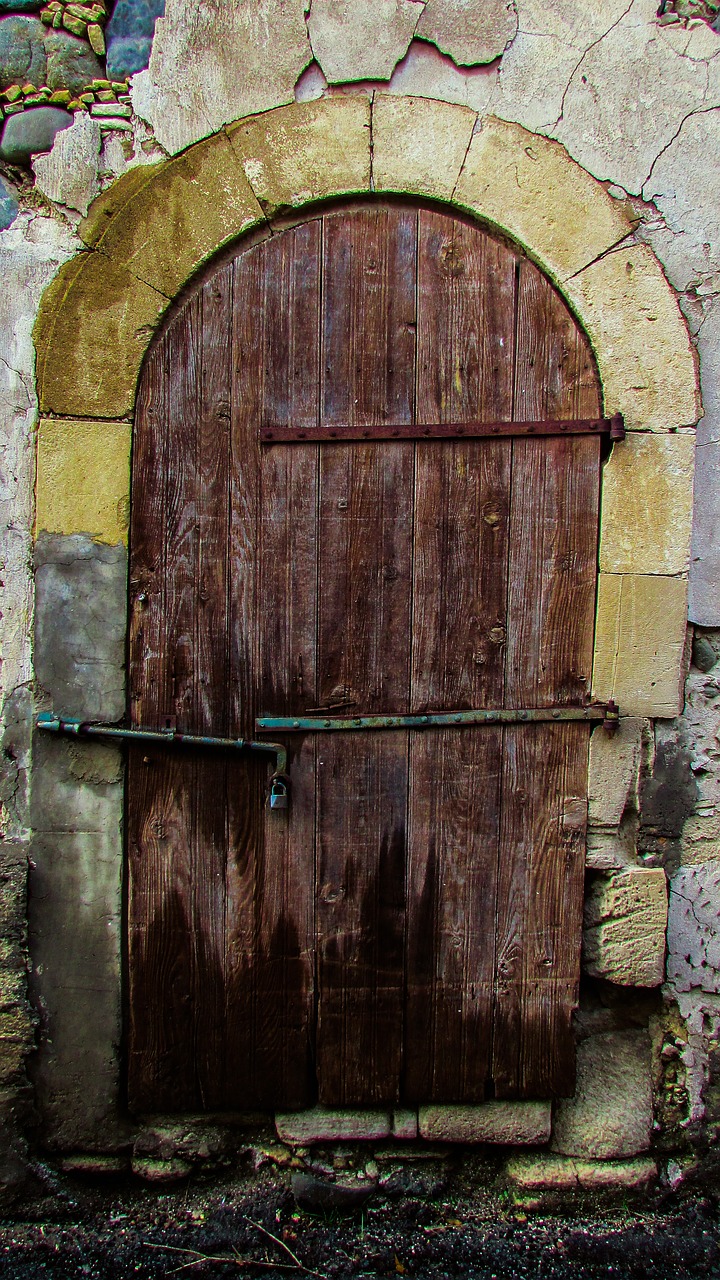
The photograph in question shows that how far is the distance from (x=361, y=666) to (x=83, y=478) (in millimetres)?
929

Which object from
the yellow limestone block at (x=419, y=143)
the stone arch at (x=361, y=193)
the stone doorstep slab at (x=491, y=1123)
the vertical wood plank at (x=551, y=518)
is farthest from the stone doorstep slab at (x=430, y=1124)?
the yellow limestone block at (x=419, y=143)

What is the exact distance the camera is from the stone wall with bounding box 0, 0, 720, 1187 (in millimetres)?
2025

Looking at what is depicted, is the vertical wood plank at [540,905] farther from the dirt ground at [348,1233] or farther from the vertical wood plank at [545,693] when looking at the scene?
the dirt ground at [348,1233]

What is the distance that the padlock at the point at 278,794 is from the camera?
2.05 m

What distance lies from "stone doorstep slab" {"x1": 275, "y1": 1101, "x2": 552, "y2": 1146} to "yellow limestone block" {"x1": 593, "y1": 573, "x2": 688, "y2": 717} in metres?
1.22

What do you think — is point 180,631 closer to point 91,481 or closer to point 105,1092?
point 91,481

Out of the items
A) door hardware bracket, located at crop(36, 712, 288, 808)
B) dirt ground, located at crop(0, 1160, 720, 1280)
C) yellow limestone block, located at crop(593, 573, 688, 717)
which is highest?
yellow limestone block, located at crop(593, 573, 688, 717)

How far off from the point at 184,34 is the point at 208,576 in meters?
1.46

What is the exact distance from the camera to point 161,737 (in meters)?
2.05

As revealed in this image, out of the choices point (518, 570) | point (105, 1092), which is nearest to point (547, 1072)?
point (105, 1092)

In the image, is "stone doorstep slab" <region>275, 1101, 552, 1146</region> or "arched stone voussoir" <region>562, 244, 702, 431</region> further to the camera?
"stone doorstep slab" <region>275, 1101, 552, 1146</region>

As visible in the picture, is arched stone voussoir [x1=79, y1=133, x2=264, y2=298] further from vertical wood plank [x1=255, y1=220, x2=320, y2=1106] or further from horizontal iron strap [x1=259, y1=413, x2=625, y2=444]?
horizontal iron strap [x1=259, y1=413, x2=625, y2=444]

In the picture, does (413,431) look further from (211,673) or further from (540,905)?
(540,905)

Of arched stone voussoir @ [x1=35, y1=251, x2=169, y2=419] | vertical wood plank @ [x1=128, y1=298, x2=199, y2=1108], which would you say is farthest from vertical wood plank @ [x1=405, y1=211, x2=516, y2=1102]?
arched stone voussoir @ [x1=35, y1=251, x2=169, y2=419]
